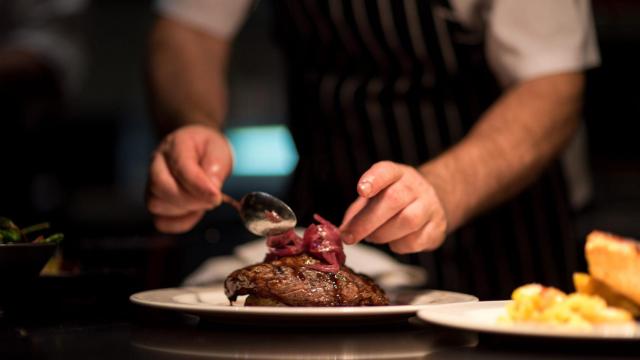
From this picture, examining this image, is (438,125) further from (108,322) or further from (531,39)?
(108,322)

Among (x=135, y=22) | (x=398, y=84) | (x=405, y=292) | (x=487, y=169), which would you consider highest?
(x=135, y=22)

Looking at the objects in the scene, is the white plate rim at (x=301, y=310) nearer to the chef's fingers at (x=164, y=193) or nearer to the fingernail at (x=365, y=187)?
the fingernail at (x=365, y=187)

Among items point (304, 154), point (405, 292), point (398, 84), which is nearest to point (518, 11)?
point (398, 84)

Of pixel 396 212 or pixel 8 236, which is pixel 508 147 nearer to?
pixel 396 212

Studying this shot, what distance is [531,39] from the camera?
2133mm

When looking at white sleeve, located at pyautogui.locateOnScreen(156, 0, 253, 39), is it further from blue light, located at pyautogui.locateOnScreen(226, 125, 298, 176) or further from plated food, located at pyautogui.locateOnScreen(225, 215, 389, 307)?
blue light, located at pyautogui.locateOnScreen(226, 125, 298, 176)

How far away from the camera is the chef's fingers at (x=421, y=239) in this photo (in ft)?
4.86

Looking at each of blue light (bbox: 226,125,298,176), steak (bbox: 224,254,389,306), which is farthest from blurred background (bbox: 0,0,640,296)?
steak (bbox: 224,254,389,306)

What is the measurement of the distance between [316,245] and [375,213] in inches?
3.8

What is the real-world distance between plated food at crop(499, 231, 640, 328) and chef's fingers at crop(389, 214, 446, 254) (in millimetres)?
469

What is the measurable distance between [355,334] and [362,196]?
0.23m

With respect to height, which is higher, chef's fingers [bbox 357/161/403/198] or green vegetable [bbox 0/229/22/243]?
chef's fingers [bbox 357/161/403/198]

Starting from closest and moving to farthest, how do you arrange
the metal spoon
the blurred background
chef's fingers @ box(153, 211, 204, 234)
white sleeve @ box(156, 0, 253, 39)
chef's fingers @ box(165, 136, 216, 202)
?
the metal spoon
chef's fingers @ box(165, 136, 216, 202)
chef's fingers @ box(153, 211, 204, 234)
white sleeve @ box(156, 0, 253, 39)
the blurred background

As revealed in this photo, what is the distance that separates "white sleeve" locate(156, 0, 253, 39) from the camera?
8.47 feet
